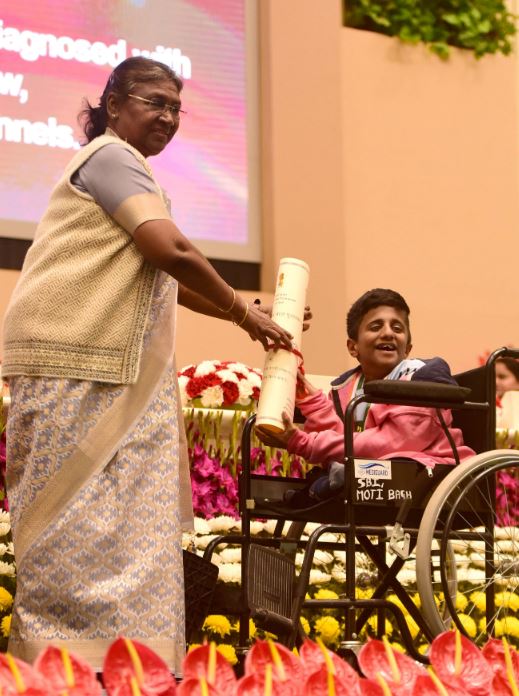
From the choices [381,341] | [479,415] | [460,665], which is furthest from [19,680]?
[381,341]

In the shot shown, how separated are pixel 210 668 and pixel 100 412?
4.51 feet

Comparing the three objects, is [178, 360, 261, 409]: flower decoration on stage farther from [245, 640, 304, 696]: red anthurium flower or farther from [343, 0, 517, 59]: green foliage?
[343, 0, 517, 59]: green foliage

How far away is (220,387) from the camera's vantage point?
4.05 metres

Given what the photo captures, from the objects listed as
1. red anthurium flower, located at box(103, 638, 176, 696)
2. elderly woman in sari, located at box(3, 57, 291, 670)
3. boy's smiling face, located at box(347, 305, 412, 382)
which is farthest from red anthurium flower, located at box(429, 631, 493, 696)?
boy's smiling face, located at box(347, 305, 412, 382)

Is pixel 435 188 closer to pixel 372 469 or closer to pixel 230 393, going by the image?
pixel 230 393

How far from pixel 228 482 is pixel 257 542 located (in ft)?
2.82

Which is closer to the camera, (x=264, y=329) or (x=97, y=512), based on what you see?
(x=97, y=512)

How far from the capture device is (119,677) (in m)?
0.86

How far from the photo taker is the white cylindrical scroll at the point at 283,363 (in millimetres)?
2510

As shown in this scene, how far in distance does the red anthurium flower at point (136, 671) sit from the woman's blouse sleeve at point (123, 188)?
A: 1417 mm

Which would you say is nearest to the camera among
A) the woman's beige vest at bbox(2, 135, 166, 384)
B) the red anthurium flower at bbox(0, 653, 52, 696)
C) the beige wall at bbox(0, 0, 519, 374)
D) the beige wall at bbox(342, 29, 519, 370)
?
the red anthurium flower at bbox(0, 653, 52, 696)

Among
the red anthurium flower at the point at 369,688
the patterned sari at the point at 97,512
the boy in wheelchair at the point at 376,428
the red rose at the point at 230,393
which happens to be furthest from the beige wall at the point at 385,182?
the red anthurium flower at the point at 369,688

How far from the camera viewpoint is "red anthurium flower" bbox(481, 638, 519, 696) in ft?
2.95

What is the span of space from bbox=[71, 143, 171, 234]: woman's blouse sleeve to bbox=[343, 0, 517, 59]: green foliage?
4833 mm
